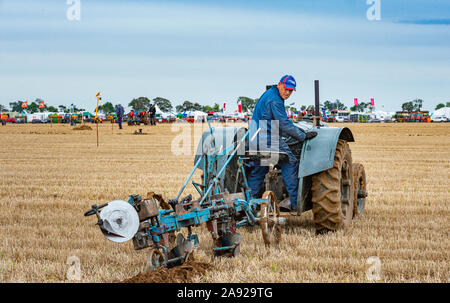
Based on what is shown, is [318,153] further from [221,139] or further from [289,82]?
[221,139]

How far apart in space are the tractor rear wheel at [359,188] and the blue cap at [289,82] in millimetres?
2132

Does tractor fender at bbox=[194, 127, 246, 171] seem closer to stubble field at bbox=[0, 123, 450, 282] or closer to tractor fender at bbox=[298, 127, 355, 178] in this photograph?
tractor fender at bbox=[298, 127, 355, 178]

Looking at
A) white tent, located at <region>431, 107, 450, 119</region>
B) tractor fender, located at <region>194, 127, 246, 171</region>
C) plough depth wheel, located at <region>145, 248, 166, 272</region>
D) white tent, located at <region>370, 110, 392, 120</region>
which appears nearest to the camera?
plough depth wheel, located at <region>145, 248, 166, 272</region>

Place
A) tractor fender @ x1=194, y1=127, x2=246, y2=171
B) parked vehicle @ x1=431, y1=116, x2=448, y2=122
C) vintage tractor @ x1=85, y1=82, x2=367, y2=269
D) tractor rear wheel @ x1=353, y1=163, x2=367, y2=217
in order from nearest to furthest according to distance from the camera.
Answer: vintage tractor @ x1=85, y1=82, x2=367, y2=269, tractor fender @ x1=194, y1=127, x2=246, y2=171, tractor rear wheel @ x1=353, y1=163, x2=367, y2=217, parked vehicle @ x1=431, y1=116, x2=448, y2=122

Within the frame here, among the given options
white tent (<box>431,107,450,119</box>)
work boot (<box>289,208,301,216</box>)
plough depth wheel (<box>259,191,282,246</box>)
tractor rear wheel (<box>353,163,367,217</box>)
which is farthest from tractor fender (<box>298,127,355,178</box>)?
white tent (<box>431,107,450,119</box>)

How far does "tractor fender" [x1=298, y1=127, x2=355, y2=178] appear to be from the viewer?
7.02 metres

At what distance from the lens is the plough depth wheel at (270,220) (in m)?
6.16

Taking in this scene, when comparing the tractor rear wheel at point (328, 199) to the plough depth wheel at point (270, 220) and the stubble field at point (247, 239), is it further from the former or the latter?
the plough depth wheel at point (270, 220)

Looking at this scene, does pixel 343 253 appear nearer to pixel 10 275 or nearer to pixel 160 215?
pixel 160 215

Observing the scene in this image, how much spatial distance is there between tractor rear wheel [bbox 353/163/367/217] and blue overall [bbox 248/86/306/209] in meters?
1.55

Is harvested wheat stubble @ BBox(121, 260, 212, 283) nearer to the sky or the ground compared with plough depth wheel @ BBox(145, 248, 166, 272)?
nearer to the ground

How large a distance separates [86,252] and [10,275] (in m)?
1.03

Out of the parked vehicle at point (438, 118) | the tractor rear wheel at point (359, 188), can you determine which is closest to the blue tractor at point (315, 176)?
the tractor rear wheel at point (359, 188)

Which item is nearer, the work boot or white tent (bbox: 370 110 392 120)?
the work boot
